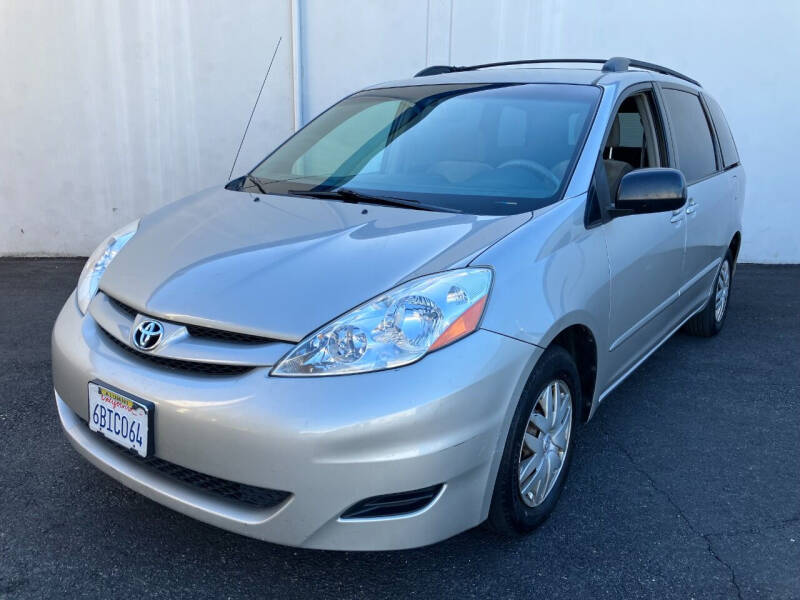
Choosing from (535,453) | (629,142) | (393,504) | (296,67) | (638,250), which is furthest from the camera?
(296,67)

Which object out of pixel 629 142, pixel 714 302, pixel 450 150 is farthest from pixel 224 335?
pixel 714 302

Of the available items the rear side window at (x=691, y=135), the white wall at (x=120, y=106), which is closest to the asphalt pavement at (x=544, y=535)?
the rear side window at (x=691, y=135)

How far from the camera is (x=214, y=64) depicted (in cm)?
621

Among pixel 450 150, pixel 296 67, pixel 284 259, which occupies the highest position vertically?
pixel 296 67

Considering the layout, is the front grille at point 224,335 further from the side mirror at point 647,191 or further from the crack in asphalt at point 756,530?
the crack in asphalt at point 756,530

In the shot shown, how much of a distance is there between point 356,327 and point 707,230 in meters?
2.75

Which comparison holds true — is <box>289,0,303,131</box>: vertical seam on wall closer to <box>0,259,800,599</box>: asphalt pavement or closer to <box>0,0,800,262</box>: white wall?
<box>0,0,800,262</box>: white wall

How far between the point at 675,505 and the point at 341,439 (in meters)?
1.54

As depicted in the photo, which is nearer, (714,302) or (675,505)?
(675,505)

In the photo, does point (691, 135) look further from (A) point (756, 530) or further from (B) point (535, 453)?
(B) point (535, 453)

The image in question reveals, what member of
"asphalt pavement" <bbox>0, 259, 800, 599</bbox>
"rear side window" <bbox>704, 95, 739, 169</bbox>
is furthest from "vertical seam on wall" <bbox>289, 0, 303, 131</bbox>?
"asphalt pavement" <bbox>0, 259, 800, 599</bbox>

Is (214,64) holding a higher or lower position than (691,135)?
higher

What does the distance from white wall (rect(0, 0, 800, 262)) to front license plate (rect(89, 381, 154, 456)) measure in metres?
4.63

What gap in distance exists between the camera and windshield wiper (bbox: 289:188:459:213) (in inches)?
101
